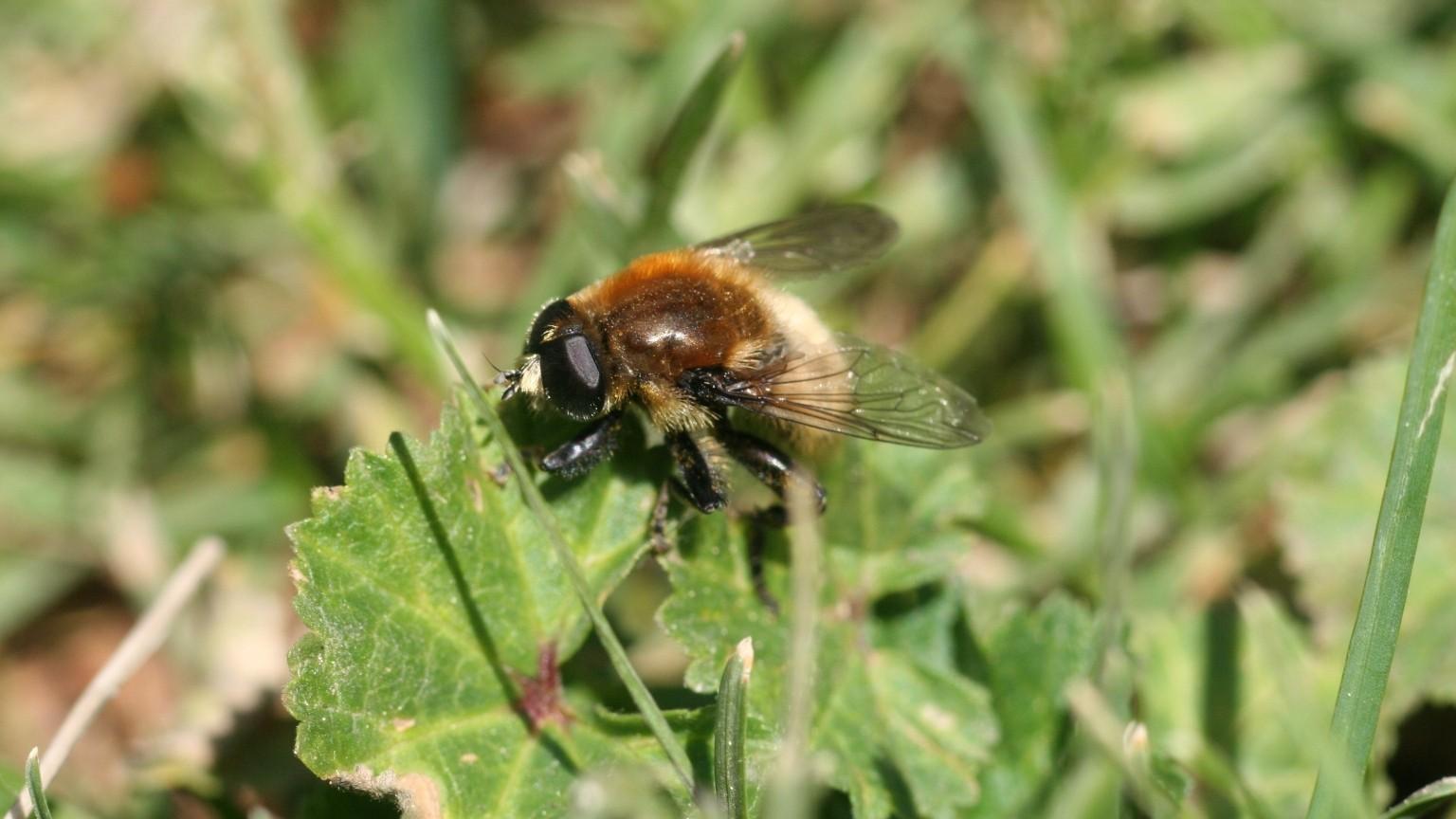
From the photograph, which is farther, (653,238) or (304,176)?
(304,176)

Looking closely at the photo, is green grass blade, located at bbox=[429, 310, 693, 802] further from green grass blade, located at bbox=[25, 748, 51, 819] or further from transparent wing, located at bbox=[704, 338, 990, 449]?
green grass blade, located at bbox=[25, 748, 51, 819]

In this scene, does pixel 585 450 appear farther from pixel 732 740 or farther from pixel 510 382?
pixel 732 740

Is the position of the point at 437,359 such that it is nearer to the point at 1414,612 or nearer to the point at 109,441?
the point at 109,441

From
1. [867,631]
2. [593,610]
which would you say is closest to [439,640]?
[593,610]

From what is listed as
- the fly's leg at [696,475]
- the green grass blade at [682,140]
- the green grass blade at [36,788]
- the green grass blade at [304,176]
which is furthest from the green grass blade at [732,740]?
the green grass blade at [304,176]

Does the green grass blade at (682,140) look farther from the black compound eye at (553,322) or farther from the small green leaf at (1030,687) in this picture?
the small green leaf at (1030,687)

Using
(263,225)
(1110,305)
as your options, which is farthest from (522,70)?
(1110,305)
